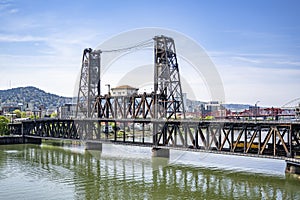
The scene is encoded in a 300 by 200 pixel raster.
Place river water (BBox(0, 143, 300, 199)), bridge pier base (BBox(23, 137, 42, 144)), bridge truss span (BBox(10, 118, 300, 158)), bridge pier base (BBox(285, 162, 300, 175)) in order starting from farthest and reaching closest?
bridge pier base (BBox(23, 137, 42, 144)), bridge truss span (BBox(10, 118, 300, 158)), bridge pier base (BBox(285, 162, 300, 175)), river water (BBox(0, 143, 300, 199))

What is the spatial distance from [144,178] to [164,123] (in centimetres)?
1237

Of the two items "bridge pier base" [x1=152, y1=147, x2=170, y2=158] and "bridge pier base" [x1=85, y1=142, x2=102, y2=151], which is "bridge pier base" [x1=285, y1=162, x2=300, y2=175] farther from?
"bridge pier base" [x1=85, y1=142, x2=102, y2=151]

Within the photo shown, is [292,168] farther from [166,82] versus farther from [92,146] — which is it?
[92,146]

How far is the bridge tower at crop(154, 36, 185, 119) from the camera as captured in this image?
2169 inches

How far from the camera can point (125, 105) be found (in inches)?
2430

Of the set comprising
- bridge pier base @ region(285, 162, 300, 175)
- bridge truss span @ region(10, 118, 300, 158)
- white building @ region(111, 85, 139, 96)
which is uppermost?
white building @ region(111, 85, 139, 96)

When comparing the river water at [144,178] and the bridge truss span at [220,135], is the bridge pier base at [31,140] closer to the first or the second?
the bridge truss span at [220,135]

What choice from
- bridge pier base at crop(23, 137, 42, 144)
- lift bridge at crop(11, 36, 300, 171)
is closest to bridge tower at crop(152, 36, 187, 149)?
lift bridge at crop(11, 36, 300, 171)

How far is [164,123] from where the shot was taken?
2041 inches

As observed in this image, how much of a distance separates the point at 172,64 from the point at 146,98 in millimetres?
6715

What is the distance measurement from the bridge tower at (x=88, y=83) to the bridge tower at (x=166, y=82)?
20.5 metres

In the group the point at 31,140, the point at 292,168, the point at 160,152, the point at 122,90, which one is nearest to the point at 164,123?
the point at 160,152

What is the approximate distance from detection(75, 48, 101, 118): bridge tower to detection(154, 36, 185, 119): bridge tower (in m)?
20.5

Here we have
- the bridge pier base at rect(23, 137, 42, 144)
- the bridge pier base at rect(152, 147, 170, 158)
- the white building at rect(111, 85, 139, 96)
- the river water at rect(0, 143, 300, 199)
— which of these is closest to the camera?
the river water at rect(0, 143, 300, 199)
